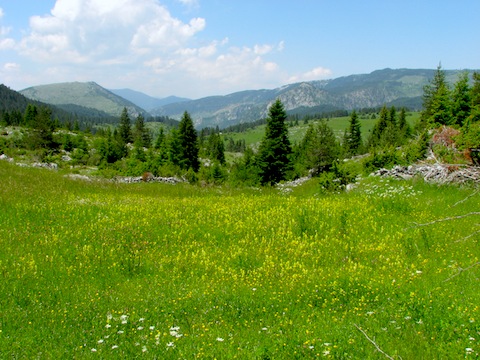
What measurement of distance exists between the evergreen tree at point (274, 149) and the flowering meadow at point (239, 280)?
36467 mm

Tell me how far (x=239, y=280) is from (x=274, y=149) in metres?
43.1

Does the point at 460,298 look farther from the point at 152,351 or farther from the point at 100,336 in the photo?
the point at 100,336

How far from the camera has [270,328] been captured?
6.14 meters

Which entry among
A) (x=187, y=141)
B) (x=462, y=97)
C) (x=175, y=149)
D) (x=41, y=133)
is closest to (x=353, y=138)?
(x=462, y=97)

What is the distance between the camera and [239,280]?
812 cm

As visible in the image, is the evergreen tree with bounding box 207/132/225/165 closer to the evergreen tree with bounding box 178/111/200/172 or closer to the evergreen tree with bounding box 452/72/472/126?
the evergreen tree with bounding box 178/111/200/172

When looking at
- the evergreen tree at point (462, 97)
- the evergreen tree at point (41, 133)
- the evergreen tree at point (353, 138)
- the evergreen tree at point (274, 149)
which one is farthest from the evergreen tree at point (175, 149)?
the evergreen tree at point (353, 138)

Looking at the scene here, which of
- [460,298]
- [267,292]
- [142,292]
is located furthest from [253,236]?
[460,298]

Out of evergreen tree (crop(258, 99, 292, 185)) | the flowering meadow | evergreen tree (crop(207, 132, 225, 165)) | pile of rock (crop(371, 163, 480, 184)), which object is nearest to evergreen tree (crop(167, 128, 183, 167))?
evergreen tree (crop(258, 99, 292, 185))

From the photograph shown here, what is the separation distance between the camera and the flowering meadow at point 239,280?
562 cm

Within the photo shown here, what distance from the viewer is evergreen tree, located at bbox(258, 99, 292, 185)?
165 feet

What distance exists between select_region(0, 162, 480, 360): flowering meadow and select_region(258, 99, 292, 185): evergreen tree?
36.5 m

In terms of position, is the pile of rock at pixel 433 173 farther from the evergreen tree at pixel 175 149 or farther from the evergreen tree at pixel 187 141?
the evergreen tree at pixel 187 141

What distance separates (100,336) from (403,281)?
626 centimetres
